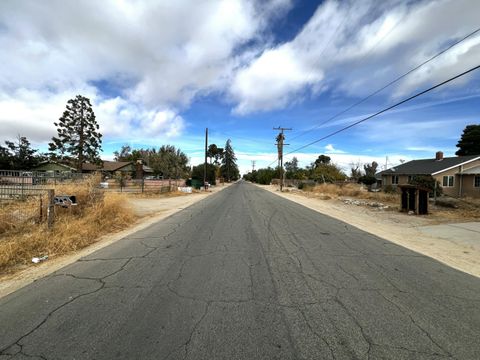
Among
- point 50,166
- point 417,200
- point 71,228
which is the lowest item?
point 71,228

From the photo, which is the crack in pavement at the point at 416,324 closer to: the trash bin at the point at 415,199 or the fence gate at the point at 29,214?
the fence gate at the point at 29,214

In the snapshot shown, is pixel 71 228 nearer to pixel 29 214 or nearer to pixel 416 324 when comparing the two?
pixel 29 214

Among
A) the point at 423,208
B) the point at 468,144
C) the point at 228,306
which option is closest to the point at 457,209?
the point at 423,208

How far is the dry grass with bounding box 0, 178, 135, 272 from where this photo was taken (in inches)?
261

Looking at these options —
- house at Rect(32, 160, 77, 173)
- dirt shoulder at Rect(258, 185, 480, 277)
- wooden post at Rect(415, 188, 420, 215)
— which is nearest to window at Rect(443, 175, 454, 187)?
wooden post at Rect(415, 188, 420, 215)

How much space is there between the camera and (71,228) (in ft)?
27.9

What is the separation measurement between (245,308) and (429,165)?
151 ft

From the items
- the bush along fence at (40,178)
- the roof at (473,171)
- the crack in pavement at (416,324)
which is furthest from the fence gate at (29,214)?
the roof at (473,171)

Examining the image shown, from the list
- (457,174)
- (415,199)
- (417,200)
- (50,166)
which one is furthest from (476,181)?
(50,166)

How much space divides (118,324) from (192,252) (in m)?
3.51

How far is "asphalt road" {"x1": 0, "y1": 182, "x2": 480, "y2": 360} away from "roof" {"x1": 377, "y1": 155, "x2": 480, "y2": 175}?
37577 mm

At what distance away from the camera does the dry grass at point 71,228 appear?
21.7ft

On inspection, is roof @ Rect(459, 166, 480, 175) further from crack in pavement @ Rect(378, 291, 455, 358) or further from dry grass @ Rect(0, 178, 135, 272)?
crack in pavement @ Rect(378, 291, 455, 358)

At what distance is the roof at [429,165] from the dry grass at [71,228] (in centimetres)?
3778
